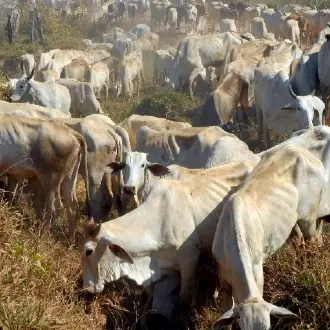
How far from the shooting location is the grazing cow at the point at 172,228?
19.9 feet

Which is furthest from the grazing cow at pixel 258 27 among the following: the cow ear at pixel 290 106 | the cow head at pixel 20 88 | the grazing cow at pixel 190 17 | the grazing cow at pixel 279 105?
the cow ear at pixel 290 106

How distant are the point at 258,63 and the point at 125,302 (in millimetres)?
10509

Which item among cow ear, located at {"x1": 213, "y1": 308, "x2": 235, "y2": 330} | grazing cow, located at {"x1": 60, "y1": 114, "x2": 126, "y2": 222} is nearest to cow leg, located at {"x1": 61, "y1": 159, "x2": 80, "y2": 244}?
grazing cow, located at {"x1": 60, "y1": 114, "x2": 126, "y2": 222}

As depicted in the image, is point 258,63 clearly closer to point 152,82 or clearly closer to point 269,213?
point 152,82

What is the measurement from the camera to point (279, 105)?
12.9 m

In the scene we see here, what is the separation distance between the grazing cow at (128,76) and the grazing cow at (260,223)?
46.1 feet

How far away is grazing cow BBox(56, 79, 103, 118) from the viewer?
15.6 metres

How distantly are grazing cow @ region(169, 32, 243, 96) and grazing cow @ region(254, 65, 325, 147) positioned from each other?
5797 millimetres

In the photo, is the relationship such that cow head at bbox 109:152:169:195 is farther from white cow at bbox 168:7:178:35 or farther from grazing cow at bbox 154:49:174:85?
white cow at bbox 168:7:178:35

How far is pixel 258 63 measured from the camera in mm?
16109

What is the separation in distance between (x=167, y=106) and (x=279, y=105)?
4.70 m

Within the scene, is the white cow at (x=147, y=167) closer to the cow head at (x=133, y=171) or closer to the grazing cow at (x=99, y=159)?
the cow head at (x=133, y=171)

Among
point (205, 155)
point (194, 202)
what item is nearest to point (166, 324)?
point (194, 202)

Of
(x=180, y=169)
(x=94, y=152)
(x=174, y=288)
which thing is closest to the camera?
(x=174, y=288)
